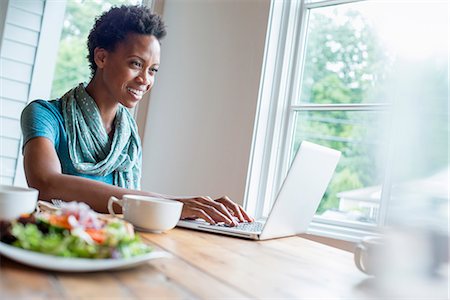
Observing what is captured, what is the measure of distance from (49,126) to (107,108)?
331mm

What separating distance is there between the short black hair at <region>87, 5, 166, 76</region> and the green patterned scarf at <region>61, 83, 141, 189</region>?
20cm

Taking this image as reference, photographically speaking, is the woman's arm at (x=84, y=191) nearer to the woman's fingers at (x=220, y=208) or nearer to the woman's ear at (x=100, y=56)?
the woman's fingers at (x=220, y=208)

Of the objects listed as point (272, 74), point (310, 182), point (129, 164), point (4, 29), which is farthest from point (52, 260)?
point (4, 29)

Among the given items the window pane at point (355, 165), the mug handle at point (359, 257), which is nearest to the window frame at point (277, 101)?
the window pane at point (355, 165)

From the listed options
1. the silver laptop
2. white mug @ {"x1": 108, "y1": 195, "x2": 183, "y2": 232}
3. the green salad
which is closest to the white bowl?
the green salad

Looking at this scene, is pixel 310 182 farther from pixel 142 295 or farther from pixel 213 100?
pixel 213 100

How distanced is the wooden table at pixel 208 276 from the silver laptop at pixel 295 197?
4 cm

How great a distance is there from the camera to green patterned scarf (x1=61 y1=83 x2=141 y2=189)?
175 cm

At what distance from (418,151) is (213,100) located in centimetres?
233

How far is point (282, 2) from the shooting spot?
2.69 m

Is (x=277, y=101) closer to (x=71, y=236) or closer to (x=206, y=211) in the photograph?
(x=206, y=211)

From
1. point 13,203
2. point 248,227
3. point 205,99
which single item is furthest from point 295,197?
point 205,99

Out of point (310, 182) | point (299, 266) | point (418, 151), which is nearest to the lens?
point (418, 151)

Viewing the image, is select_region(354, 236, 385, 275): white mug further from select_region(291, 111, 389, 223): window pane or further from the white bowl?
select_region(291, 111, 389, 223): window pane
